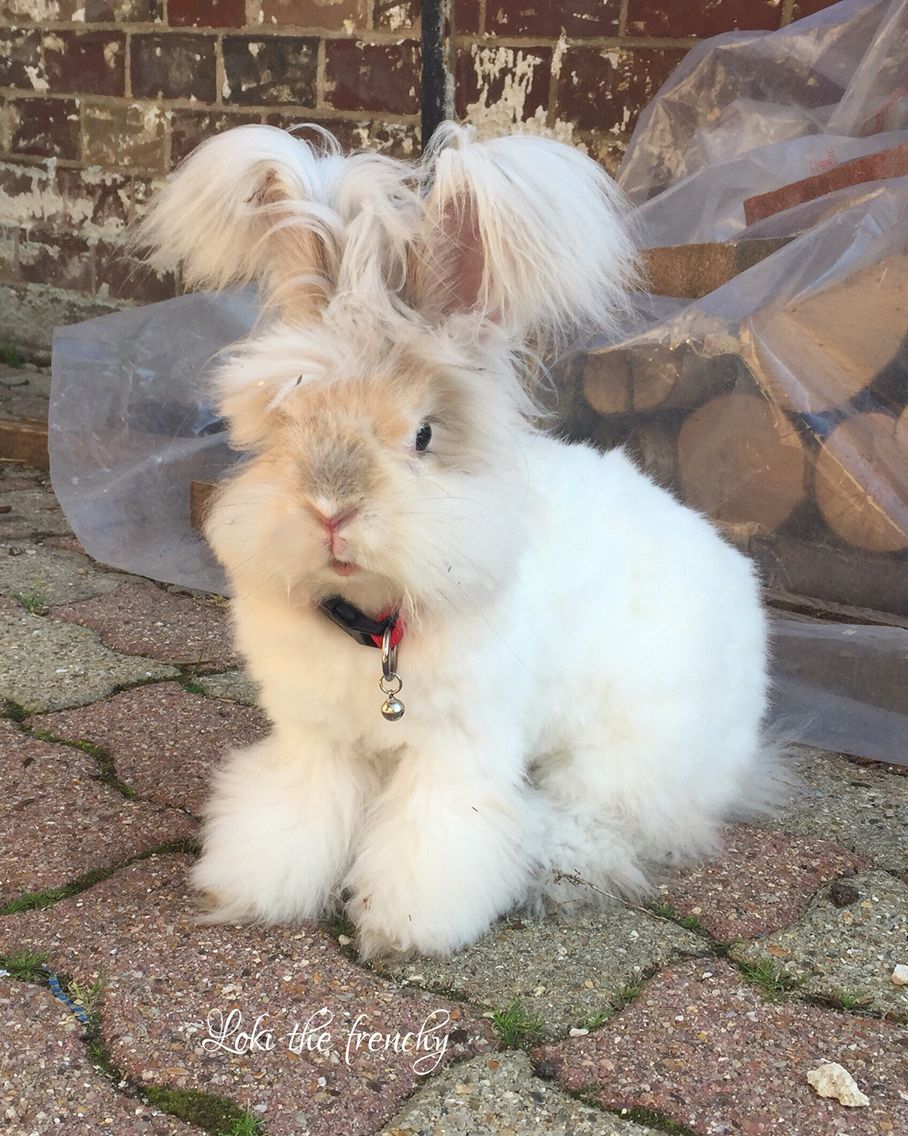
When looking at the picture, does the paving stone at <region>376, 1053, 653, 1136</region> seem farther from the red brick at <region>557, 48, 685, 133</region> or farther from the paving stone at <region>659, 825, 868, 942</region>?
the red brick at <region>557, 48, 685, 133</region>

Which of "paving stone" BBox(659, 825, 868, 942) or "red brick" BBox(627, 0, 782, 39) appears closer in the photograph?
"paving stone" BBox(659, 825, 868, 942)

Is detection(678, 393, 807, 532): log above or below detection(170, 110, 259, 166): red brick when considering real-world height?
below

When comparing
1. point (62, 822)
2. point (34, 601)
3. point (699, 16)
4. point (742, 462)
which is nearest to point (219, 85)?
point (699, 16)

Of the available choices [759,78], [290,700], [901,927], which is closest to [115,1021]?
[290,700]

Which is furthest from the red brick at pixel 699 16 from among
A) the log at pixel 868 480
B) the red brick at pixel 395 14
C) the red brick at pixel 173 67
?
the red brick at pixel 173 67

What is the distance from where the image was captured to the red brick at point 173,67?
4637 millimetres

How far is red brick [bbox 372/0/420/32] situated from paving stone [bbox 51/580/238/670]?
2.16 m

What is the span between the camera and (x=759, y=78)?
2.99 meters

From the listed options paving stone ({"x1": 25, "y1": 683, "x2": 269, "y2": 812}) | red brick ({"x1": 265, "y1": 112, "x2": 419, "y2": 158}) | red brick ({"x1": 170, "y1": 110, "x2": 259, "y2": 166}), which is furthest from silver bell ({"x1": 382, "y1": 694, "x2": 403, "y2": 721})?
red brick ({"x1": 170, "y1": 110, "x2": 259, "y2": 166})

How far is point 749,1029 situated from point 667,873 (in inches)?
17.4

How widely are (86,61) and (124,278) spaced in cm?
89

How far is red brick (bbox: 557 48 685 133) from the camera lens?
3.64 metres

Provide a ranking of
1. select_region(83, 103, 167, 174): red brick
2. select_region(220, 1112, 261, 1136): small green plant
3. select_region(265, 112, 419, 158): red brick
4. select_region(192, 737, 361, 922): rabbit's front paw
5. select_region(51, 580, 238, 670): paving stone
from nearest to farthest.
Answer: select_region(220, 1112, 261, 1136): small green plant → select_region(192, 737, 361, 922): rabbit's front paw → select_region(51, 580, 238, 670): paving stone → select_region(265, 112, 419, 158): red brick → select_region(83, 103, 167, 174): red brick

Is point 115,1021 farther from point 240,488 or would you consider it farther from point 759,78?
point 759,78
